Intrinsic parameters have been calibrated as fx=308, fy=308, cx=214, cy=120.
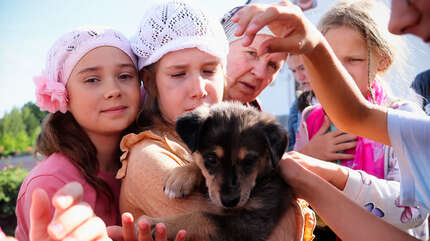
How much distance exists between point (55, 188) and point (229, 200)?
128 centimetres

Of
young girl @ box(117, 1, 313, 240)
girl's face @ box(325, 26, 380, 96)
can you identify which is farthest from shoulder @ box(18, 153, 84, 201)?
girl's face @ box(325, 26, 380, 96)

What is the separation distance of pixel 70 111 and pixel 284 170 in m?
2.01

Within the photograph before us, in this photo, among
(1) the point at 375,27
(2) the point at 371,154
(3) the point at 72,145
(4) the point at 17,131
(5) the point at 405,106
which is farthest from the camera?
(4) the point at 17,131

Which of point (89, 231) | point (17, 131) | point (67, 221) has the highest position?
point (67, 221)

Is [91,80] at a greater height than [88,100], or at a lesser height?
greater

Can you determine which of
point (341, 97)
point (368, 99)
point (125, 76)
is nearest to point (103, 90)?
point (125, 76)

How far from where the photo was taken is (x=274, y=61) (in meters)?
3.88

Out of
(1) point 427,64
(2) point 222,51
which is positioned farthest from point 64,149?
(1) point 427,64

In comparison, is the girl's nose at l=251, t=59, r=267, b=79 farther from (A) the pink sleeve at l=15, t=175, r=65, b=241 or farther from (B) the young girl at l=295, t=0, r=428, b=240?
(A) the pink sleeve at l=15, t=175, r=65, b=241

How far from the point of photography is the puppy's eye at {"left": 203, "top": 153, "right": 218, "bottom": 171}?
7.65 feet

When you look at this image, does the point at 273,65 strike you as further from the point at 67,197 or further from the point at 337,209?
the point at 67,197

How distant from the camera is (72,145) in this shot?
267cm

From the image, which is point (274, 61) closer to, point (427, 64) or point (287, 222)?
point (287, 222)

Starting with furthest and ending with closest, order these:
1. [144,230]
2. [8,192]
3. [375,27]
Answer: [8,192]
[375,27]
[144,230]
